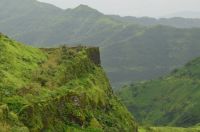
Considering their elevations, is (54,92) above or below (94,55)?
below

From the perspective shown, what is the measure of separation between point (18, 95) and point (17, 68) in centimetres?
1672

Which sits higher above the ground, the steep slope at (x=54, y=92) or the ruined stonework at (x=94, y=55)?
the ruined stonework at (x=94, y=55)

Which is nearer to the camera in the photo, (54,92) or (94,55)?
(54,92)

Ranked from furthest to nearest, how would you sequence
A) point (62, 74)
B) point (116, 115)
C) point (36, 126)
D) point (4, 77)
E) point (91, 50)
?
point (91, 50)
point (116, 115)
point (62, 74)
point (4, 77)
point (36, 126)

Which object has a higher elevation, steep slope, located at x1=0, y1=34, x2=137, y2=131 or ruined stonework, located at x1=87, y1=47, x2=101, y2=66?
ruined stonework, located at x1=87, y1=47, x2=101, y2=66

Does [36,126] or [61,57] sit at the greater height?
[61,57]

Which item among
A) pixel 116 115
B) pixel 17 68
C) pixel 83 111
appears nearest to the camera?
pixel 83 111

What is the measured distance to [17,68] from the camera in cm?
7012

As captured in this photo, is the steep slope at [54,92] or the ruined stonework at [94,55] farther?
the ruined stonework at [94,55]

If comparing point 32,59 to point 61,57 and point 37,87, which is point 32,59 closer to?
point 61,57

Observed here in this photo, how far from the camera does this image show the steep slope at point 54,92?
48.9 meters

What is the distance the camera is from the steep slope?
160 feet

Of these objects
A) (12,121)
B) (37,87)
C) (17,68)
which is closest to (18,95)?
(37,87)

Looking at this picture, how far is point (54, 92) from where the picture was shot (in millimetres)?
61812
